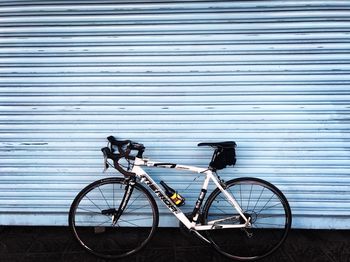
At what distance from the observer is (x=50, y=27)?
→ 405 cm

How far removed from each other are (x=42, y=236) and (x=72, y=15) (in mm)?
3270

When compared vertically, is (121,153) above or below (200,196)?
above

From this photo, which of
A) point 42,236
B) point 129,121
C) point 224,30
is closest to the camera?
point 224,30

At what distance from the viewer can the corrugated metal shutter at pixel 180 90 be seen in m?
3.98

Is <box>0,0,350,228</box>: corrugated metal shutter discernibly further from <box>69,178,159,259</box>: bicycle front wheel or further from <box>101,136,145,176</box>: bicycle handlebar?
<box>101,136,145,176</box>: bicycle handlebar

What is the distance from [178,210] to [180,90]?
5.38 feet

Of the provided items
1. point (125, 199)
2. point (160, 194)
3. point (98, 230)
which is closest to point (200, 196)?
point (160, 194)

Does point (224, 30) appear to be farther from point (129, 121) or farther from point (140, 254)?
point (140, 254)

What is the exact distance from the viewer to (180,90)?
4.17 m

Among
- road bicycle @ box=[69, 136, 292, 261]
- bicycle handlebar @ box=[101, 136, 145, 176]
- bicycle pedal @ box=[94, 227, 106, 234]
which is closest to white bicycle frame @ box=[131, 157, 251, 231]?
road bicycle @ box=[69, 136, 292, 261]

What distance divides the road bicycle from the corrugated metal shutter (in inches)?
12.5

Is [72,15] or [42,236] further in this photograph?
[42,236]

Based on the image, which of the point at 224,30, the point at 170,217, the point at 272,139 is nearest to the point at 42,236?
the point at 170,217

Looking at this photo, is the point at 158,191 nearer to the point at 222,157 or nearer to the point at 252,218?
the point at 222,157
